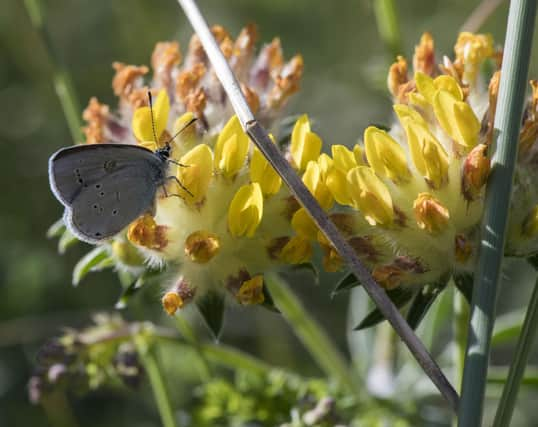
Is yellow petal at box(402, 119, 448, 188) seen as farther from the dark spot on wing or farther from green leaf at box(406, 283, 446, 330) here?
the dark spot on wing

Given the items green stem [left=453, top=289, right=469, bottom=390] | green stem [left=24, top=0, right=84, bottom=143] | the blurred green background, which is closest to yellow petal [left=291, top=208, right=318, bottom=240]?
green stem [left=453, top=289, right=469, bottom=390]

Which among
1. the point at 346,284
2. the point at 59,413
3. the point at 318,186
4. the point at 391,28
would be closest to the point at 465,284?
the point at 346,284

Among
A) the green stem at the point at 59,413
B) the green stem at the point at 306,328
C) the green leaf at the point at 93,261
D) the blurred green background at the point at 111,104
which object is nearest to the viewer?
the green leaf at the point at 93,261

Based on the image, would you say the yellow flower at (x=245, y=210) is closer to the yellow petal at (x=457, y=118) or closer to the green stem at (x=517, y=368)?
the yellow petal at (x=457, y=118)

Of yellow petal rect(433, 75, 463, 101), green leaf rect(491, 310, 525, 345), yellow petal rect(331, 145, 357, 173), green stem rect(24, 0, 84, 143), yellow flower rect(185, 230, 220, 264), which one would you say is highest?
green stem rect(24, 0, 84, 143)

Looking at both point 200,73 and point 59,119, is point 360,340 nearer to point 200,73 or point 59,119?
point 200,73

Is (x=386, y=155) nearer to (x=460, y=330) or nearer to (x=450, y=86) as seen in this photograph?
(x=450, y=86)

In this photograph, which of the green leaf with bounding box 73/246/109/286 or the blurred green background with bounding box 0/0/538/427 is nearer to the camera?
the green leaf with bounding box 73/246/109/286

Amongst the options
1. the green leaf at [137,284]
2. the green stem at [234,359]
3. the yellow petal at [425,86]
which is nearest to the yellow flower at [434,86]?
the yellow petal at [425,86]
